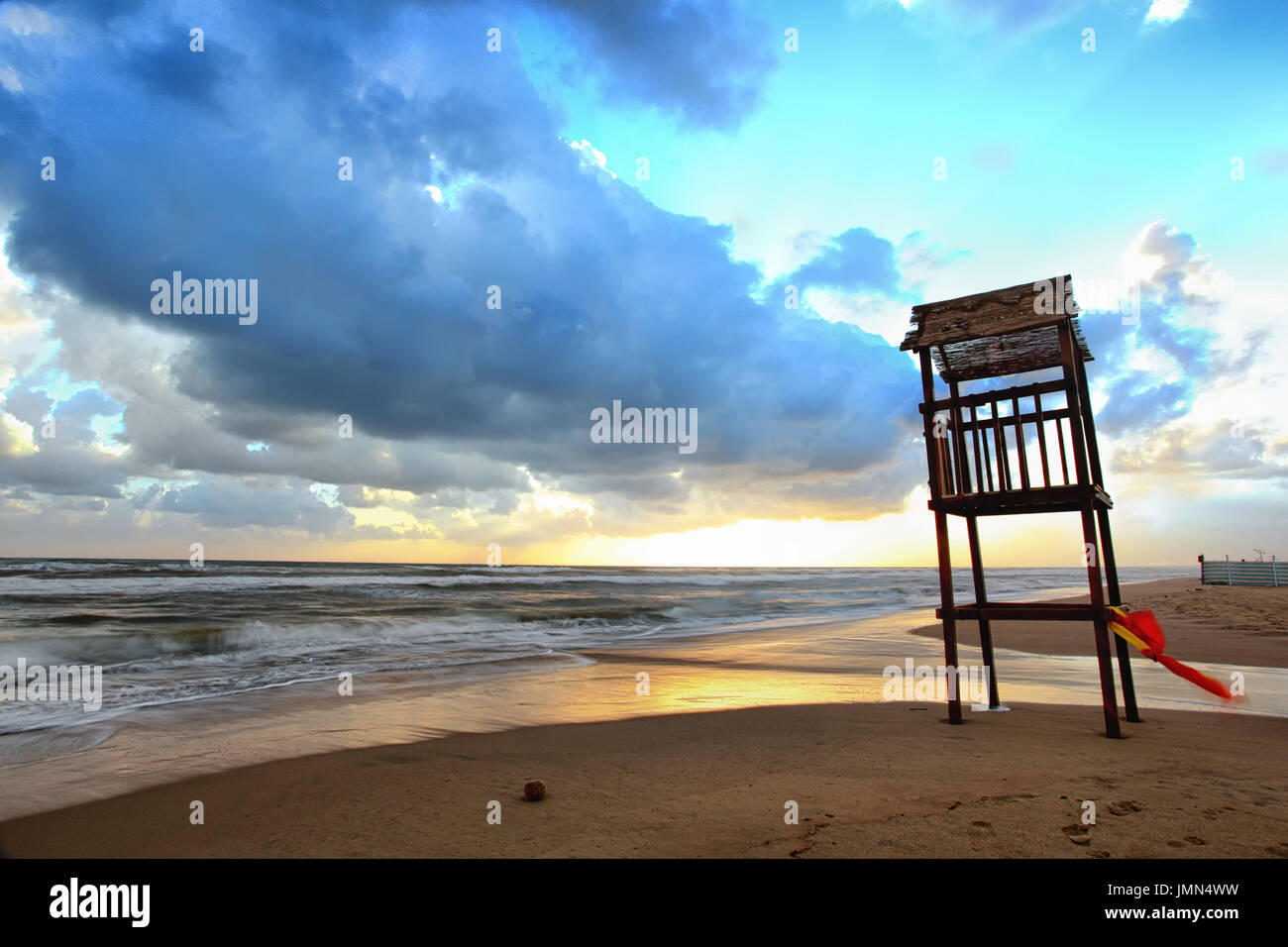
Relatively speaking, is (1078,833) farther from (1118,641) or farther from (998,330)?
(998,330)

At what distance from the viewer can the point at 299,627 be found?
66.1 feet

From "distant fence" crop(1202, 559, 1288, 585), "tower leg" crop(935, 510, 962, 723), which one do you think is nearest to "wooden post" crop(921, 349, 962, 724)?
"tower leg" crop(935, 510, 962, 723)

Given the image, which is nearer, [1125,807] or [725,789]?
[1125,807]

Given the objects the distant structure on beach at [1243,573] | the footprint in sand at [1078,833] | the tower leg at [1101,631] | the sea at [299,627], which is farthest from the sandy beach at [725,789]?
the distant structure on beach at [1243,573]

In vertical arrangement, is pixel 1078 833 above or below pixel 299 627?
above

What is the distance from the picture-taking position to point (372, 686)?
34.0 feet

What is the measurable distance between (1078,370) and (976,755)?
418cm

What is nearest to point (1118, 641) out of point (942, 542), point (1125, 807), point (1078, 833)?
point (942, 542)

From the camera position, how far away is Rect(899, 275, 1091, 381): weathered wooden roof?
5859 millimetres

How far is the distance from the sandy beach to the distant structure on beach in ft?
103

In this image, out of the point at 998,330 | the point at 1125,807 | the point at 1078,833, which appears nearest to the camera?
the point at 1078,833

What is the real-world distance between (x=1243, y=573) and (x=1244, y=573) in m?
0.05

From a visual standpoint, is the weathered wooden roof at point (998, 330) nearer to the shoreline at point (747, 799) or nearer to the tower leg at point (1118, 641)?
Result: the tower leg at point (1118, 641)

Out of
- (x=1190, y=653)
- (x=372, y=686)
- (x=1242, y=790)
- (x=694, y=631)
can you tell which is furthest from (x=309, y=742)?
(x=694, y=631)
